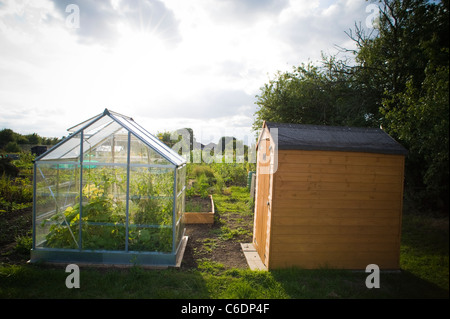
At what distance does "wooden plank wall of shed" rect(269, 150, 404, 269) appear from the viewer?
4500 mm

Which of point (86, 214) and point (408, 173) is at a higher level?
point (408, 173)

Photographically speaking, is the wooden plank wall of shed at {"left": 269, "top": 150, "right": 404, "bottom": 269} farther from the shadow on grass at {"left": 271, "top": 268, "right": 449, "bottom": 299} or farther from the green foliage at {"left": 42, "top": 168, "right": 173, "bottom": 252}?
→ the green foliage at {"left": 42, "top": 168, "right": 173, "bottom": 252}

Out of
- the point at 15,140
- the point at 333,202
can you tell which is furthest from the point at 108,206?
the point at 15,140

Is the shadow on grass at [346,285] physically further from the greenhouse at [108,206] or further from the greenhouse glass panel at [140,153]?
the greenhouse glass panel at [140,153]

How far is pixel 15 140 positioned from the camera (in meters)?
31.1

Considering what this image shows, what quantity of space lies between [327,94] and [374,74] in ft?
5.39

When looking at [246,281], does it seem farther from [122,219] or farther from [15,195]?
[15,195]

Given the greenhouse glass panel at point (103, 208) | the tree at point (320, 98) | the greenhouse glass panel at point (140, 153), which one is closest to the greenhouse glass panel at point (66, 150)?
the greenhouse glass panel at point (103, 208)

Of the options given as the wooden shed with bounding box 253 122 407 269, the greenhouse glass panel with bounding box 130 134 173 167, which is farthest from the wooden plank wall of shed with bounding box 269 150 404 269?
the greenhouse glass panel with bounding box 130 134 173 167

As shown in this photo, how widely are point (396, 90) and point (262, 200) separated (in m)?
5.99
